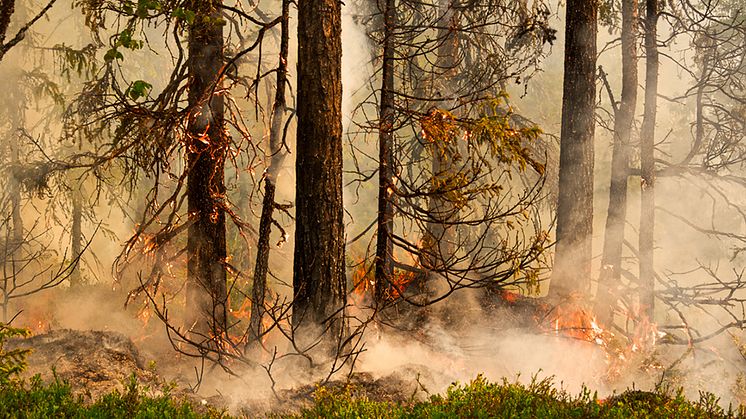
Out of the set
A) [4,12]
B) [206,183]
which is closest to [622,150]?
[206,183]

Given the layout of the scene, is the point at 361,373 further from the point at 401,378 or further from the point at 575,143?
the point at 575,143

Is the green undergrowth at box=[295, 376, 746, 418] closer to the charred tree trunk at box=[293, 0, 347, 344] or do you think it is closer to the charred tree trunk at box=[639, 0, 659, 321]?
the charred tree trunk at box=[293, 0, 347, 344]

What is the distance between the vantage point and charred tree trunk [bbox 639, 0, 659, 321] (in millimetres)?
14703

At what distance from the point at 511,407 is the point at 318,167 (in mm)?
3218

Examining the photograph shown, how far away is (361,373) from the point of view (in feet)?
24.4

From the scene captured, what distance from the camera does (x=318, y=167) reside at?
7.74 m

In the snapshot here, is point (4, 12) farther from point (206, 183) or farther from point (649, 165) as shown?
point (649, 165)

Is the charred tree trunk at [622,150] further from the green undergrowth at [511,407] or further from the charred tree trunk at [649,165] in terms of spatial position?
the green undergrowth at [511,407]

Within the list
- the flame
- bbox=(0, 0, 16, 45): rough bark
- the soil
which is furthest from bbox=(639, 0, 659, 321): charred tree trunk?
bbox=(0, 0, 16, 45): rough bark

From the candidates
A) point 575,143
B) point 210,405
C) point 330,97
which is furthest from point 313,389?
point 575,143

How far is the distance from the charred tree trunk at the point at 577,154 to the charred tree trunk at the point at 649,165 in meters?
4.40

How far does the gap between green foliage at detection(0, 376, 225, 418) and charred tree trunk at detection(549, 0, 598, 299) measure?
6.49 m

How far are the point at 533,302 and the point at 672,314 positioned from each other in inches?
826

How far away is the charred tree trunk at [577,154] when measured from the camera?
1060cm
